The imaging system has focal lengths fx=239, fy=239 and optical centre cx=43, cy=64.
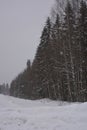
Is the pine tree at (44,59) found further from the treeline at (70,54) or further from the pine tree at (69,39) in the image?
the pine tree at (69,39)

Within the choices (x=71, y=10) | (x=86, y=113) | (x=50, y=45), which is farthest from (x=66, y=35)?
(x=86, y=113)

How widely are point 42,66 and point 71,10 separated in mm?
11173

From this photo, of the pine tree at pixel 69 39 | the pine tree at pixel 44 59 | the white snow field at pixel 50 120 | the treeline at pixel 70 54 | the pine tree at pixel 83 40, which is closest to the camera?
the white snow field at pixel 50 120

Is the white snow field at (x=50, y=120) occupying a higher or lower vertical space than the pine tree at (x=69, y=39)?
lower

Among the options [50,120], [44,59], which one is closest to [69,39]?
[44,59]

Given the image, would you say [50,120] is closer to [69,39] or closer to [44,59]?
[69,39]

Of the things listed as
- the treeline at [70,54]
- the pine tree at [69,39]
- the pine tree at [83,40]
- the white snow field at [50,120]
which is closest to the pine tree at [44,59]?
the treeline at [70,54]

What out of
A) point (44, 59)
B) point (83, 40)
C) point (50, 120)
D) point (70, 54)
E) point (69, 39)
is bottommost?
point (50, 120)

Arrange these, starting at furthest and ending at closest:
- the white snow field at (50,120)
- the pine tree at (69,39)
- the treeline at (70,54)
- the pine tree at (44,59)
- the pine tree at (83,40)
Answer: the pine tree at (44,59)
the pine tree at (69,39)
the treeline at (70,54)
the pine tree at (83,40)
the white snow field at (50,120)

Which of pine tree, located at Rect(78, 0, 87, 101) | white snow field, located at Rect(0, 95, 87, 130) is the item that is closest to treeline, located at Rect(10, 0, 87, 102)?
pine tree, located at Rect(78, 0, 87, 101)

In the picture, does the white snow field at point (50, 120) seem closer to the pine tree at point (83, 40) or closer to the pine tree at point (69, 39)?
the pine tree at point (83, 40)

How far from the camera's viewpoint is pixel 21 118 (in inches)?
439

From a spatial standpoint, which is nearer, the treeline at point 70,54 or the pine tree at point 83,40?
the pine tree at point 83,40

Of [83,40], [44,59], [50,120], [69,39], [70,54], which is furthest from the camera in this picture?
[44,59]
